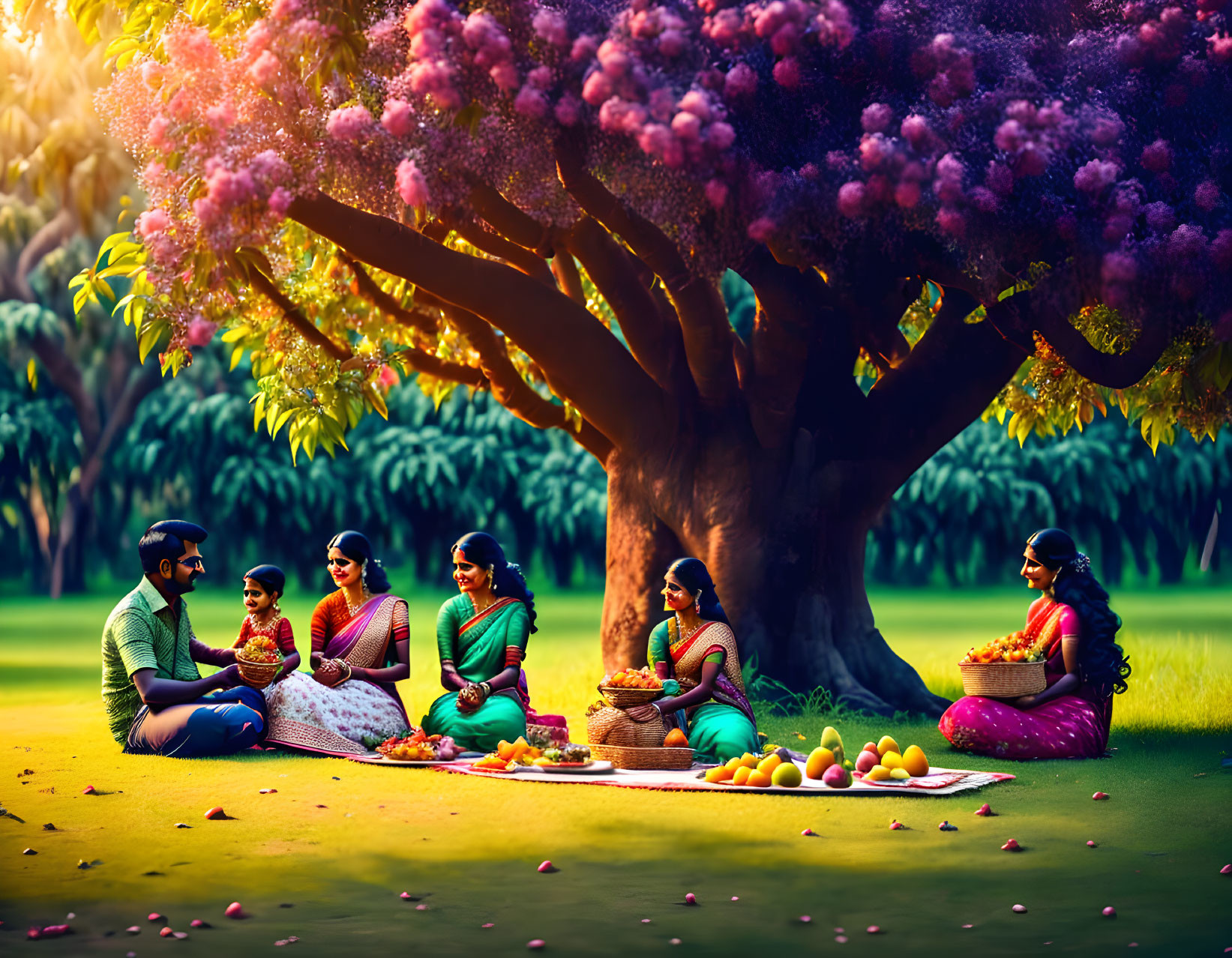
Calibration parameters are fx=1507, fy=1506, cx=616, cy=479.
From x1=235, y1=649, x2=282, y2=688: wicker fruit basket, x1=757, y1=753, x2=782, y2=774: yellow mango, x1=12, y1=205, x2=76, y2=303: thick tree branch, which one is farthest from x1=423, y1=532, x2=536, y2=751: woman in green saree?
x1=12, y1=205, x2=76, y2=303: thick tree branch

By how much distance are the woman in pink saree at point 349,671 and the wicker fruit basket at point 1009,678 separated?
3.61 m

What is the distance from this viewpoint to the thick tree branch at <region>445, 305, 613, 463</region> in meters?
12.2

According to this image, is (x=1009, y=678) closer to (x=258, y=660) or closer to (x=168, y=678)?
(x=258, y=660)

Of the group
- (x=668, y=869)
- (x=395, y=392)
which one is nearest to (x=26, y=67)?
(x=395, y=392)

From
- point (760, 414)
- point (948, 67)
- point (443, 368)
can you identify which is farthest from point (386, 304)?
point (948, 67)

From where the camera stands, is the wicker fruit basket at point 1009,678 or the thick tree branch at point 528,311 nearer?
the wicker fruit basket at point 1009,678

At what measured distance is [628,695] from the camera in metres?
8.74

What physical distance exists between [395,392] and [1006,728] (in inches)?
773

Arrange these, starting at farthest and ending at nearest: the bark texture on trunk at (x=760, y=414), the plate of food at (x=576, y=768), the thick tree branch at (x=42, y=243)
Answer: the thick tree branch at (x=42, y=243) → the bark texture on trunk at (x=760, y=414) → the plate of food at (x=576, y=768)

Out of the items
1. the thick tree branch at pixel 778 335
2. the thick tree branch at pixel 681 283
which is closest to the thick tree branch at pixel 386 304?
the thick tree branch at pixel 681 283

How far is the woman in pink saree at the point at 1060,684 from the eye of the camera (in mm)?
9258

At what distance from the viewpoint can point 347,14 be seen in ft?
28.8

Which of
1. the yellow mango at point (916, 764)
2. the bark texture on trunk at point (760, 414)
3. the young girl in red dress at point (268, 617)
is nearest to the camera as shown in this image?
the yellow mango at point (916, 764)

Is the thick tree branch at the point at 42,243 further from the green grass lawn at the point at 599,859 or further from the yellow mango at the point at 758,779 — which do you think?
the yellow mango at the point at 758,779
